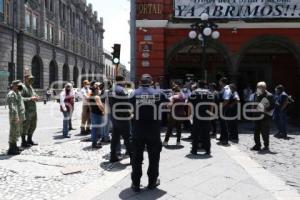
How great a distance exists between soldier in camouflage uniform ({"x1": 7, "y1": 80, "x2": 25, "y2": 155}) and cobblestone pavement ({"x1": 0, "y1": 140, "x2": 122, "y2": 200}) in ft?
1.01

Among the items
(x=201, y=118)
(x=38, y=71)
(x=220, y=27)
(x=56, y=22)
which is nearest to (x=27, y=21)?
(x=38, y=71)

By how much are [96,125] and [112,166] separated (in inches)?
94.4

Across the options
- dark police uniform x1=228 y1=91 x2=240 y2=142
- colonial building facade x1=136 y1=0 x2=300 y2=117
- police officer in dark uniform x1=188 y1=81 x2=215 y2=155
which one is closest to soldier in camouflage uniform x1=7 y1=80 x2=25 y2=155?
police officer in dark uniform x1=188 y1=81 x2=215 y2=155

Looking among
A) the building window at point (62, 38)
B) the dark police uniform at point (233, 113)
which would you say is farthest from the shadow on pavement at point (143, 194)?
the building window at point (62, 38)

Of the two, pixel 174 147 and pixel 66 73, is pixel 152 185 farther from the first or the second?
pixel 66 73

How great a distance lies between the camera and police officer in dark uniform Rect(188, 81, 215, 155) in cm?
912

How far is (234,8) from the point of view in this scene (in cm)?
1562

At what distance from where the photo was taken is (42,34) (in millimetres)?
43781

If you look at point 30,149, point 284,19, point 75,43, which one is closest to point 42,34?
point 75,43

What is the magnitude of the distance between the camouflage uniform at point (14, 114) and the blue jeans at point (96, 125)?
5.97ft

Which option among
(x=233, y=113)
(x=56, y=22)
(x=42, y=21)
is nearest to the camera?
(x=233, y=113)

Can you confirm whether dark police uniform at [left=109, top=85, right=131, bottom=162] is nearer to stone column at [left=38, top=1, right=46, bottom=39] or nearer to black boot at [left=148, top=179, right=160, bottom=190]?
black boot at [left=148, top=179, right=160, bottom=190]

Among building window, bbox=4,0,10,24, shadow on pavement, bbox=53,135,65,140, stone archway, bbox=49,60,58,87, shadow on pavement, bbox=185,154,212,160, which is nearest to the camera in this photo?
shadow on pavement, bbox=185,154,212,160

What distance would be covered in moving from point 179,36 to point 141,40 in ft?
5.19
